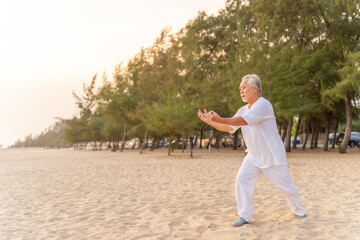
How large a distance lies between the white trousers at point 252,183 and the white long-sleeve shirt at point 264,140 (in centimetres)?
10

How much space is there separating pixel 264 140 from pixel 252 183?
25.3 inches

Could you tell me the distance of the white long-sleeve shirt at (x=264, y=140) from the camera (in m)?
4.49

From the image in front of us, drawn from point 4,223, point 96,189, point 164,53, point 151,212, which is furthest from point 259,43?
point 4,223

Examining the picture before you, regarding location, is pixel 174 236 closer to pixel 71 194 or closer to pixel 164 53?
pixel 71 194

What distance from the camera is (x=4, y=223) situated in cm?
568

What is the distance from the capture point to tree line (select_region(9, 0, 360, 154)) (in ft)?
72.0

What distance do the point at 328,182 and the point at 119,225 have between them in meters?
6.72

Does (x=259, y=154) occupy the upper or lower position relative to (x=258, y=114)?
lower

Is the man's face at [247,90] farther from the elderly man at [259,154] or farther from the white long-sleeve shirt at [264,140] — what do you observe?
the white long-sleeve shirt at [264,140]

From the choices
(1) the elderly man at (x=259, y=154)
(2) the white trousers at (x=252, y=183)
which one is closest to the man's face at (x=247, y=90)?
(1) the elderly man at (x=259, y=154)

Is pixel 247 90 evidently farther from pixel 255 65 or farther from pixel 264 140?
pixel 255 65

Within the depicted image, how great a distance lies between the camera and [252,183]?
4742 mm

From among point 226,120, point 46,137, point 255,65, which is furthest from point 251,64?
point 46,137

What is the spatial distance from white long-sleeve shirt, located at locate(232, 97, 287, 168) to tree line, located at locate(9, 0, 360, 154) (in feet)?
55.9
